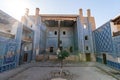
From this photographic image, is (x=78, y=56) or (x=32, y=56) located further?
(x=78, y=56)

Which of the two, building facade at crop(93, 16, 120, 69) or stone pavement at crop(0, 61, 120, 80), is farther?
building facade at crop(93, 16, 120, 69)

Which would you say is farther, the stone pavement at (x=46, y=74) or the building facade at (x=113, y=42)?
the building facade at (x=113, y=42)

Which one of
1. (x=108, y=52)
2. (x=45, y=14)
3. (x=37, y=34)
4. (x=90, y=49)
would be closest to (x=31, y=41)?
(x=37, y=34)

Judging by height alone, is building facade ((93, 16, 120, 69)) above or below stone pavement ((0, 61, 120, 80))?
above

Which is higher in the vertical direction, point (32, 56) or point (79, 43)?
point (79, 43)

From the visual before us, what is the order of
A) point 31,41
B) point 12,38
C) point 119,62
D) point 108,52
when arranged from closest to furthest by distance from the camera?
point 119,62 → point 12,38 → point 108,52 → point 31,41

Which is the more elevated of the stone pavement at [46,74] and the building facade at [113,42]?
the building facade at [113,42]

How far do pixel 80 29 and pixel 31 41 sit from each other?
421 inches

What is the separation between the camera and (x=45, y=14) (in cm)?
1841

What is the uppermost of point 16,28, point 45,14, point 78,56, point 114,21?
point 45,14

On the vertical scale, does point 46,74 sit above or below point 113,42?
below

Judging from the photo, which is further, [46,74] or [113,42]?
[113,42]

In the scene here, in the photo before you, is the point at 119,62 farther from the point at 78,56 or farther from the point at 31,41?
the point at 31,41

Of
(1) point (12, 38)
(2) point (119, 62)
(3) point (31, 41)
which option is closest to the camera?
(2) point (119, 62)
